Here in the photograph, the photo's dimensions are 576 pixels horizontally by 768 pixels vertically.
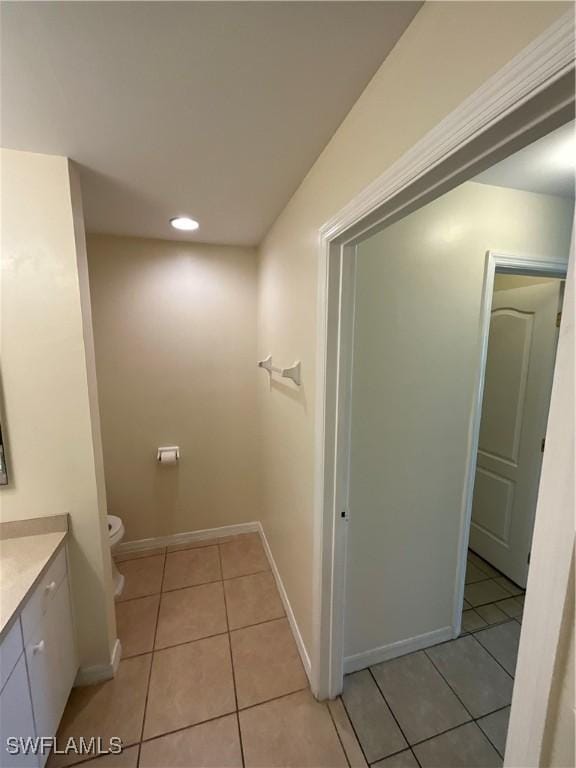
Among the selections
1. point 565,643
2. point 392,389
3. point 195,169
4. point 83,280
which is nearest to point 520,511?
point 392,389

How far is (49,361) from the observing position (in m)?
1.31

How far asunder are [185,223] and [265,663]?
99.9 inches

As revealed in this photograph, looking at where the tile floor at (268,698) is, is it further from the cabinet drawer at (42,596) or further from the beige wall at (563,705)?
the beige wall at (563,705)

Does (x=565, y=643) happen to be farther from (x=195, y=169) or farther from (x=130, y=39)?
(x=195, y=169)

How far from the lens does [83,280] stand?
1390 millimetres

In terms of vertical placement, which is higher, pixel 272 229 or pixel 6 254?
pixel 272 229

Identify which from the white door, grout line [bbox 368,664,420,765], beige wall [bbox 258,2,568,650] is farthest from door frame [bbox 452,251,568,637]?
beige wall [bbox 258,2,568,650]

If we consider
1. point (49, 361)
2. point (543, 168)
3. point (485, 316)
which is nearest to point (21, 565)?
point (49, 361)

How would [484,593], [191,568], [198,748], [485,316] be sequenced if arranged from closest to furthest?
[198,748] < [485,316] < [484,593] < [191,568]

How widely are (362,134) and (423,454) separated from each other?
1.34 meters

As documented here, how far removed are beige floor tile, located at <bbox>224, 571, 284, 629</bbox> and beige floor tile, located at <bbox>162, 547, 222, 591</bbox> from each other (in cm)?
18

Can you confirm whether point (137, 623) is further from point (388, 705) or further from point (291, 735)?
point (388, 705)

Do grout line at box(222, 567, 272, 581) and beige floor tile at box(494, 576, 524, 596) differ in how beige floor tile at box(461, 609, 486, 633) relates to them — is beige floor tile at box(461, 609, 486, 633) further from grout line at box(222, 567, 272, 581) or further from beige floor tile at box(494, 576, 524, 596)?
grout line at box(222, 567, 272, 581)

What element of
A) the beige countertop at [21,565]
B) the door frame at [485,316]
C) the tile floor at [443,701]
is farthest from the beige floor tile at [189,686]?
the door frame at [485,316]
